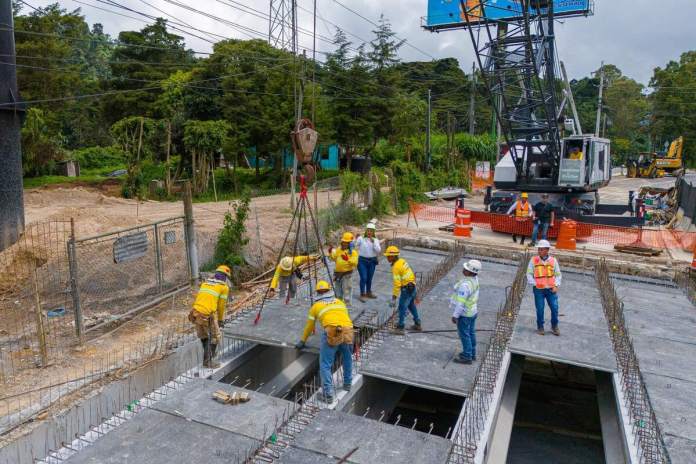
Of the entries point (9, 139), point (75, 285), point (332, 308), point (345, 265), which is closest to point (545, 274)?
point (345, 265)

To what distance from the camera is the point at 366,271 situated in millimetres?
10633

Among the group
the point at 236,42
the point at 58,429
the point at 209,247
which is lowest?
the point at 58,429

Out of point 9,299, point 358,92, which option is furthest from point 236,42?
point 9,299

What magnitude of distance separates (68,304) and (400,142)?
2896cm

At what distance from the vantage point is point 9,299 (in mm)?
11477

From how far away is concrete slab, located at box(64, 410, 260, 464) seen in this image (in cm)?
561

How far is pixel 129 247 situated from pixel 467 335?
648 cm

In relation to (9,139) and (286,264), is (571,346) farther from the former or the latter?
(9,139)

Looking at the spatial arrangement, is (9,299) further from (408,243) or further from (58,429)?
(408,243)

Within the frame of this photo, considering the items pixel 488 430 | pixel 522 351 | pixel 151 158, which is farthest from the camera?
pixel 151 158

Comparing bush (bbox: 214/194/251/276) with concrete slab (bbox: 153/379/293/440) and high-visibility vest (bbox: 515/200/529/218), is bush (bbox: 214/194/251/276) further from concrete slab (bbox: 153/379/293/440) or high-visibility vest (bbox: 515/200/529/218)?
high-visibility vest (bbox: 515/200/529/218)

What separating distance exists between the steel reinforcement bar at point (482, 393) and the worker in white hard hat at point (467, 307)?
30 centimetres

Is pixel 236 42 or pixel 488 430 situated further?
pixel 236 42

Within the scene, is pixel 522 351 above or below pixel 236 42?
below
